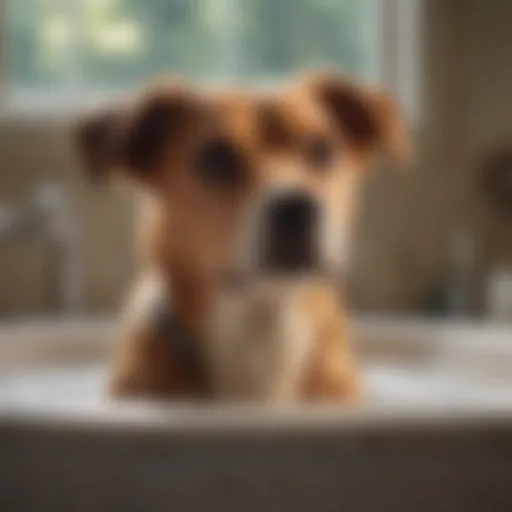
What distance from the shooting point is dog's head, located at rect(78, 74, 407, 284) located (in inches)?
58.4

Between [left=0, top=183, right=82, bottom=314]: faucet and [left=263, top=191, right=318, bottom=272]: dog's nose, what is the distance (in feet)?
2.53

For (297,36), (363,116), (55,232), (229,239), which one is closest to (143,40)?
(297,36)

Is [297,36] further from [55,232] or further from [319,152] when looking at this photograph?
[319,152]

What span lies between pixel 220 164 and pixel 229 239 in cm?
11

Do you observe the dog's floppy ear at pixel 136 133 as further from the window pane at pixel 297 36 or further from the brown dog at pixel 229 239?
the window pane at pixel 297 36

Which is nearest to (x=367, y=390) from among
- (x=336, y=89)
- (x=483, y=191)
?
(x=336, y=89)

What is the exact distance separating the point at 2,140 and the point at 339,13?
750 mm

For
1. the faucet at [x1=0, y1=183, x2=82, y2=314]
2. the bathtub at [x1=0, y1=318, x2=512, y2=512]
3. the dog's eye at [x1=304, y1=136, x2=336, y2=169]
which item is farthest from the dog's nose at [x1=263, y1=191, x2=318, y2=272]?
the faucet at [x1=0, y1=183, x2=82, y2=314]

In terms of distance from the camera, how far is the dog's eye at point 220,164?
1.54 meters

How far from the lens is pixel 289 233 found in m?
1.46

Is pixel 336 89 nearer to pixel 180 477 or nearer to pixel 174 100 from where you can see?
pixel 174 100

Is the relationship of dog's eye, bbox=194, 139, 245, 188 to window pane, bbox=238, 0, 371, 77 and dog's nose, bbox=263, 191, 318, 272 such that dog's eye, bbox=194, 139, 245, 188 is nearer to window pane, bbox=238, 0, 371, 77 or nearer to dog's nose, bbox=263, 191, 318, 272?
dog's nose, bbox=263, 191, 318, 272

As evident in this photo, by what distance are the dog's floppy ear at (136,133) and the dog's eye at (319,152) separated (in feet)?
0.55

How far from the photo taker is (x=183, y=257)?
61.1 inches
